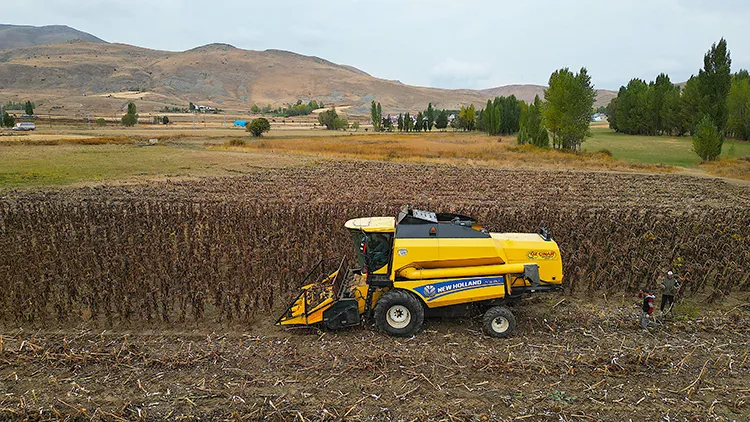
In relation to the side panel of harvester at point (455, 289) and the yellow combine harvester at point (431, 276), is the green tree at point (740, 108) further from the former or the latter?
the side panel of harvester at point (455, 289)

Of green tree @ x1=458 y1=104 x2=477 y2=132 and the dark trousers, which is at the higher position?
green tree @ x1=458 y1=104 x2=477 y2=132

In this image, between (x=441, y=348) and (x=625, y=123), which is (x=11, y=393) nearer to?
(x=441, y=348)

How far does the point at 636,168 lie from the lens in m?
37.2

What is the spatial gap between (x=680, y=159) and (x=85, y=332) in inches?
2119

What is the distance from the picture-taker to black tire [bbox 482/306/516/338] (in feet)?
27.4

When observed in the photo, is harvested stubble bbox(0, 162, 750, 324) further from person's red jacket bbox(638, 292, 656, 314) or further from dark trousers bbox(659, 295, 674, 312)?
person's red jacket bbox(638, 292, 656, 314)

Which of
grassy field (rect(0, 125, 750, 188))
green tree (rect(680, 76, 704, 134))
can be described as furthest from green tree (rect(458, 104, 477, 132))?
grassy field (rect(0, 125, 750, 188))

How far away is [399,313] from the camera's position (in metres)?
8.34

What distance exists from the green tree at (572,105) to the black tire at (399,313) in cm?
5090

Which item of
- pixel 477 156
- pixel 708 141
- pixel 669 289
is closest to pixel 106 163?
pixel 477 156

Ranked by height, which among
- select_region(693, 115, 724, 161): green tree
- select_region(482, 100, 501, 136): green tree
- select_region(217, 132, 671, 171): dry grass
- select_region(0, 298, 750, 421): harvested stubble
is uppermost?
select_region(482, 100, 501, 136): green tree

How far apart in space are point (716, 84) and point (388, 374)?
63.4 m

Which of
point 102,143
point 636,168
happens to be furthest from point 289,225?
point 102,143

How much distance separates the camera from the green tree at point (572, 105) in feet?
174
